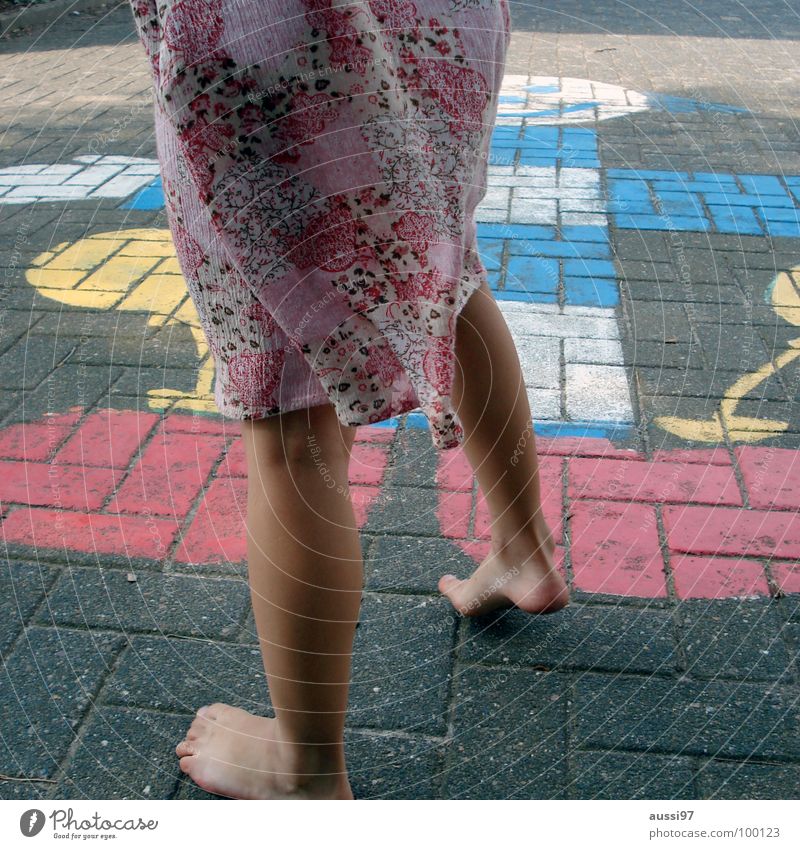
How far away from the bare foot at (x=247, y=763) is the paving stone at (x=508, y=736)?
0.59ft

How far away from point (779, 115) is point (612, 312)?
2556 mm

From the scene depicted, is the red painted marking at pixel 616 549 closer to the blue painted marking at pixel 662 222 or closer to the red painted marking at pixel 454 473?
the red painted marking at pixel 454 473

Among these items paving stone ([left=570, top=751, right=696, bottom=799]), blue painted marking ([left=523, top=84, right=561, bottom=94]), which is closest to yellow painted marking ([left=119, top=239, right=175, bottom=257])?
paving stone ([left=570, top=751, right=696, bottom=799])

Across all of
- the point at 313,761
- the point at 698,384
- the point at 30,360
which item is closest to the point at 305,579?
the point at 313,761

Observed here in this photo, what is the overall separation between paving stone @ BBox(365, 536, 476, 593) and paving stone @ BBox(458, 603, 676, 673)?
13cm

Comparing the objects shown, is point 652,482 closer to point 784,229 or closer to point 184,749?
point 184,749

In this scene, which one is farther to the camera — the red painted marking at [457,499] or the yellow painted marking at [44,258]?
the yellow painted marking at [44,258]

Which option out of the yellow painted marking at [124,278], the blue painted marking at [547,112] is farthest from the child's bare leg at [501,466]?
the blue painted marking at [547,112]

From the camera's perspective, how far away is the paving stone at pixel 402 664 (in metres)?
1.40

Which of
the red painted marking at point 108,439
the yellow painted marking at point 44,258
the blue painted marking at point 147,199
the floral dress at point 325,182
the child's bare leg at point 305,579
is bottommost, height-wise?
the red painted marking at point 108,439

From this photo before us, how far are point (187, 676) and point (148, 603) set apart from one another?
0.62 feet

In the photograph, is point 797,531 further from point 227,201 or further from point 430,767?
point 227,201

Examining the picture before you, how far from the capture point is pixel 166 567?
1699mm
